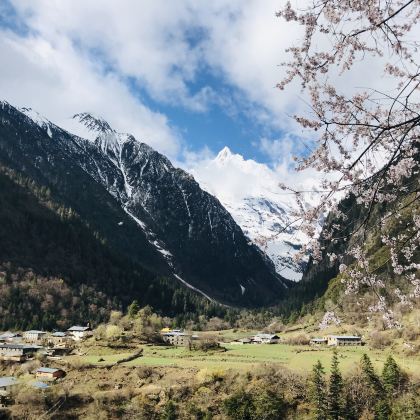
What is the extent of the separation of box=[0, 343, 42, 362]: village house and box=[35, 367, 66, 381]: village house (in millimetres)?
12440

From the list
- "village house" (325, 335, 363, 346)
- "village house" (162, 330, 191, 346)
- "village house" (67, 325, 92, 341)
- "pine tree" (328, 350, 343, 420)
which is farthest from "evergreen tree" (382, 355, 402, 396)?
"village house" (67, 325, 92, 341)

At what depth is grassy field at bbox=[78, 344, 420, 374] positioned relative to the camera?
6456 centimetres

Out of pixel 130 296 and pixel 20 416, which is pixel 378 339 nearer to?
pixel 20 416

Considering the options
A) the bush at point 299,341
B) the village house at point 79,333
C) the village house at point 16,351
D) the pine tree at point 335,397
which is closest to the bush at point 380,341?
the bush at point 299,341

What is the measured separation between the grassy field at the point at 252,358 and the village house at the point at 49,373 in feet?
25.1

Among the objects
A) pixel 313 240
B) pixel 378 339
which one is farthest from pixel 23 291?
pixel 313 240

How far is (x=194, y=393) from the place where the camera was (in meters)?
57.3

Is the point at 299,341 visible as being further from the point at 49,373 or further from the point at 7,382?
the point at 7,382

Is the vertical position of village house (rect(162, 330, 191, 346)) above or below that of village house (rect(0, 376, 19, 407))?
above

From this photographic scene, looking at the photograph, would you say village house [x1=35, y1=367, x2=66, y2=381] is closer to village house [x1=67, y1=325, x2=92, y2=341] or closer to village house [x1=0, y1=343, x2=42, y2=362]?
village house [x1=0, y1=343, x2=42, y2=362]

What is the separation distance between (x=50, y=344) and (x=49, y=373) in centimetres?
2957

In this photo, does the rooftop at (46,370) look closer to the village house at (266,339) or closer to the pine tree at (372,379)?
the pine tree at (372,379)

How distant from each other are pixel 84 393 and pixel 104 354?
980 inches

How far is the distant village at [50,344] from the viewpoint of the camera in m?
60.7
